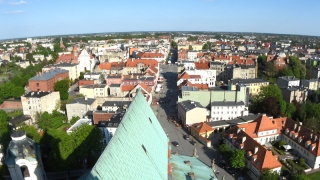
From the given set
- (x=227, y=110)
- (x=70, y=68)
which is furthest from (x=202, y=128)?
(x=70, y=68)

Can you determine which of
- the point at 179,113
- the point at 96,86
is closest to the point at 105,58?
the point at 96,86

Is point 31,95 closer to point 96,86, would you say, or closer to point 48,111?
point 48,111

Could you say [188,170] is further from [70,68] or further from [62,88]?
[70,68]

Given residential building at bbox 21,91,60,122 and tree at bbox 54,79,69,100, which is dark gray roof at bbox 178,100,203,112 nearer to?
residential building at bbox 21,91,60,122

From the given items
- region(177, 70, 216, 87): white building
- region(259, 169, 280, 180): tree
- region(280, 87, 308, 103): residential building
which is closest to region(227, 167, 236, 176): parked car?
region(259, 169, 280, 180): tree

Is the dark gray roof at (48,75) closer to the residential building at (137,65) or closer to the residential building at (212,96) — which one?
the residential building at (137,65)

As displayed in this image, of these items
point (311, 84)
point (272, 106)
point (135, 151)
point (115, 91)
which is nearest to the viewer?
point (135, 151)
